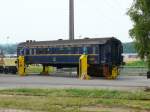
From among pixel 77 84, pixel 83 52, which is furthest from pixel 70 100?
pixel 83 52

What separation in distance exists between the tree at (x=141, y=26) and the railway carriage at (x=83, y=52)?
61.9 feet

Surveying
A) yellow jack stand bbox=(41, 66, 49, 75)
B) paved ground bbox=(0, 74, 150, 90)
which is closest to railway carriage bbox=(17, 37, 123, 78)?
yellow jack stand bbox=(41, 66, 49, 75)

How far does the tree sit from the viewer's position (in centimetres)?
2364

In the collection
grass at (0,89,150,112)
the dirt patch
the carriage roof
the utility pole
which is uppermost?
the utility pole

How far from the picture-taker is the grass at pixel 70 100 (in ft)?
57.0

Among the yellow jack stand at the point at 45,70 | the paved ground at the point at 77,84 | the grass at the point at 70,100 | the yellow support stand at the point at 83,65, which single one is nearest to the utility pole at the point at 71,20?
the yellow jack stand at the point at 45,70

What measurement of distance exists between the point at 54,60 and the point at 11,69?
368 inches

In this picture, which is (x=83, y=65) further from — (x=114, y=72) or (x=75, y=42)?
(x=75, y=42)

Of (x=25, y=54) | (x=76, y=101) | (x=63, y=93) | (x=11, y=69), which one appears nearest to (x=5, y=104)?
(x=76, y=101)

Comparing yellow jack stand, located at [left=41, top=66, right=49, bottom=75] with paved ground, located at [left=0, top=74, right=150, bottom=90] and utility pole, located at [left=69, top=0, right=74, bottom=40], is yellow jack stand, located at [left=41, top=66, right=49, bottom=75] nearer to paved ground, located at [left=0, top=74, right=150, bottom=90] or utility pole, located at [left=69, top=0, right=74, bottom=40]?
utility pole, located at [left=69, top=0, right=74, bottom=40]

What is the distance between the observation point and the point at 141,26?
23.7 metres

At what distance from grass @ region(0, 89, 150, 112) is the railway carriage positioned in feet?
65.0

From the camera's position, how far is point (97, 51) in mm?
43844

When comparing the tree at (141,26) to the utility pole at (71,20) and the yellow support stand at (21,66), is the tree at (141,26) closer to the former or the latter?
the yellow support stand at (21,66)
